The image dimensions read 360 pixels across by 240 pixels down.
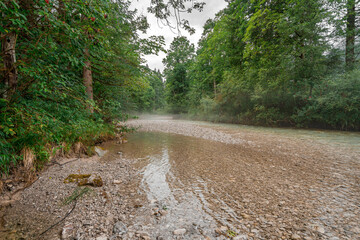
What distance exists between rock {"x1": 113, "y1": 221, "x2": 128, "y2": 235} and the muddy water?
0.52 ft

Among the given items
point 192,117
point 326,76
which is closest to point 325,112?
point 326,76

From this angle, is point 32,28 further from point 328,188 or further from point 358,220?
point 328,188

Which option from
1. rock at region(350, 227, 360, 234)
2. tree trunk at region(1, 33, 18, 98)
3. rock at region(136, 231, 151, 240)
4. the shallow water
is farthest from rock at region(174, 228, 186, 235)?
the shallow water

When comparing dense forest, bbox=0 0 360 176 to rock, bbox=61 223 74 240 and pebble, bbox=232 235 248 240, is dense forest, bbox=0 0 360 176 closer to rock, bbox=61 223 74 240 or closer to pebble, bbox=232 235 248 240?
rock, bbox=61 223 74 240

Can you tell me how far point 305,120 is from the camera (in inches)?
435

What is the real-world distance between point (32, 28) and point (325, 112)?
46.1 ft

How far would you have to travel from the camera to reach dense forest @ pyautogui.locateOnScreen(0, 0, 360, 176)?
2299mm

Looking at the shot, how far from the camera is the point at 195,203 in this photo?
2.46 metres

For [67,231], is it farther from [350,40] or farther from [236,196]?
[350,40]

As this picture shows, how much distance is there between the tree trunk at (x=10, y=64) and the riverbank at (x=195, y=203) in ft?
5.86

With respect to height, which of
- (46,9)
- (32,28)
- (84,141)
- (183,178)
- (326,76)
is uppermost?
(326,76)

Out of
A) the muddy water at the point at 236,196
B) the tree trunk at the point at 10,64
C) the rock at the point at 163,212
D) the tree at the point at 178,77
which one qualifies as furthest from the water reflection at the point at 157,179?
the tree at the point at 178,77

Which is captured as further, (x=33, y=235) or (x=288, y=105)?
(x=288, y=105)

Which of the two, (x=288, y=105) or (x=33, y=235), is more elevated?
(x=288, y=105)
